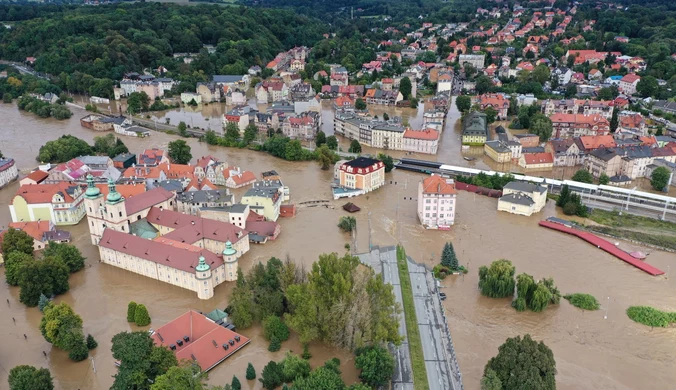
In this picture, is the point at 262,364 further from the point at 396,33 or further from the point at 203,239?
the point at 396,33

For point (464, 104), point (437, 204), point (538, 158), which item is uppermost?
point (464, 104)

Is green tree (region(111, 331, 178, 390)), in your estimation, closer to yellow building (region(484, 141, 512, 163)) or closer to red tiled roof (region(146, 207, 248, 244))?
red tiled roof (region(146, 207, 248, 244))

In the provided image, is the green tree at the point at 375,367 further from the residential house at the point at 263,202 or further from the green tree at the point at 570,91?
the green tree at the point at 570,91

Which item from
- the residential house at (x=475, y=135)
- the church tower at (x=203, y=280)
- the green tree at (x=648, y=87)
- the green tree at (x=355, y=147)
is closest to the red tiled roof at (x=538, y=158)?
the residential house at (x=475, y=135)

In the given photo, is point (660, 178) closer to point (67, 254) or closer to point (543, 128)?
point (543, 128)

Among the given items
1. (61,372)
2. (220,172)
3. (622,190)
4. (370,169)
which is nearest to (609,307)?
(622,190)

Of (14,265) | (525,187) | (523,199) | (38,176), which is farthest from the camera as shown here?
A: (38,176)

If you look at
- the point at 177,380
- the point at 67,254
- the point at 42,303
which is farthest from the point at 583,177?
the point at 42,303
